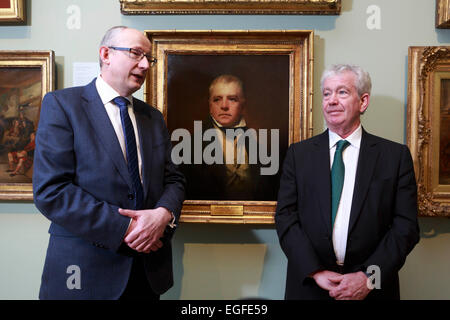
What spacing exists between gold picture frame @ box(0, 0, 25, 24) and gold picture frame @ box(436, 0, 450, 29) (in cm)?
304

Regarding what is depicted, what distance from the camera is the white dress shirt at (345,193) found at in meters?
1.77

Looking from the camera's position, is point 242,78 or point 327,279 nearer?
point 327,279

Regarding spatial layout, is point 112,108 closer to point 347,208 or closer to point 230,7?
point 230,7

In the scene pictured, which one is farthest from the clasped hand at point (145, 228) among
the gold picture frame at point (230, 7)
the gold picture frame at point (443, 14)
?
the gold picture frame at point (443, 14)

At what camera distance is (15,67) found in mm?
2373

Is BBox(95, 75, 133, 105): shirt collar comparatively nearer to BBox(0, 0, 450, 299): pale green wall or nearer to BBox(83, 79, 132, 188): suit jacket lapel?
BBox(83, 79, 132, 188): suit jacket lapel

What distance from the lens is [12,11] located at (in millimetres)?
2352

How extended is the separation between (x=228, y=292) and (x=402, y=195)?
1.41 meters

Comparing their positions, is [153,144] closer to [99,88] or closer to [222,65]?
[99,88]

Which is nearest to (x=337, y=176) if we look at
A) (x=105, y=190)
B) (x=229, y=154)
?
(x=229, y=154)

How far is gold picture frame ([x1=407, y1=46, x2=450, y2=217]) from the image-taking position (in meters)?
2.27

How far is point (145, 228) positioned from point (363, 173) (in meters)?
1.21

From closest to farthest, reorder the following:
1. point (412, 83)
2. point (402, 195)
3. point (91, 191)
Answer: point (91, 191)
point (402, 195)
point (412, 83)
